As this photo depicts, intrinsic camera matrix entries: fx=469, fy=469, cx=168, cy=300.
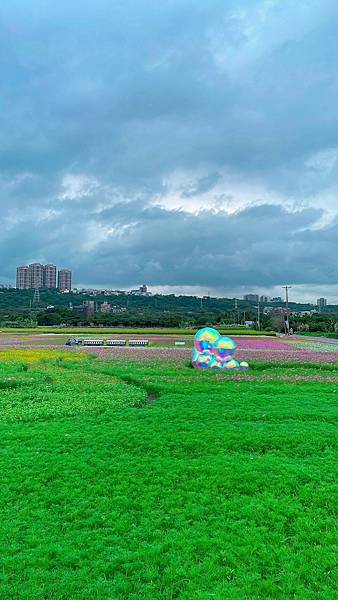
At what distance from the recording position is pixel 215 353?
76.8 feet

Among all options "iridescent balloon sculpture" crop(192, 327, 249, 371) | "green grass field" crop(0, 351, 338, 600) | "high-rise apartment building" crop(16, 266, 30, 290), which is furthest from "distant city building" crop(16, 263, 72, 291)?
"green grass field" crop(0, 351, 338, 600)

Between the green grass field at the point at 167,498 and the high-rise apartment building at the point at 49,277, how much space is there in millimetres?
183130

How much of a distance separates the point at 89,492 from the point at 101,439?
9.28 ft

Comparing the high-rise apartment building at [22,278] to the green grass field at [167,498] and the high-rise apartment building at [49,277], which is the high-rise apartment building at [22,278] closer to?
the high-rise apartment building at [49,277]

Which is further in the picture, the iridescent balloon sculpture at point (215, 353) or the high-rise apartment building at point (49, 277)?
the high-rise apartment building at point (49, 277)

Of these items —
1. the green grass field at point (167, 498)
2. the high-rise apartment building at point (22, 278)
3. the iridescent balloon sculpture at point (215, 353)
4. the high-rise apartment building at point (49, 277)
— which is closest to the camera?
the green grass field at point (167, 498)

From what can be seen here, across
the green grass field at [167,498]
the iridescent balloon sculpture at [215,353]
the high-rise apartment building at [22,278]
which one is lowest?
the green grass field at [167,498]

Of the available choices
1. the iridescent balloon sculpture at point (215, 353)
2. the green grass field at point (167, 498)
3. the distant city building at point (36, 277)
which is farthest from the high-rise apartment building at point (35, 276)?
the green grass field at point (167, 498)

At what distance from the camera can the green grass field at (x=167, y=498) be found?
571cm

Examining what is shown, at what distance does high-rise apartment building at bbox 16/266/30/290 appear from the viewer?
18512 centimetres

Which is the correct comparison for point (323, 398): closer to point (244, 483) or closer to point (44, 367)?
point (244, 483)

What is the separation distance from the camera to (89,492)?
8.21 meters

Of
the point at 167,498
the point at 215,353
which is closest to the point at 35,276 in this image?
the point at 215,353

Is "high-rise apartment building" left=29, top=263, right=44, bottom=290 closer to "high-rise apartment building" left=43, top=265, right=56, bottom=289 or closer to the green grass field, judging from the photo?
"high-rise apartment building" left=43, top=265, right=56, bottom=289
